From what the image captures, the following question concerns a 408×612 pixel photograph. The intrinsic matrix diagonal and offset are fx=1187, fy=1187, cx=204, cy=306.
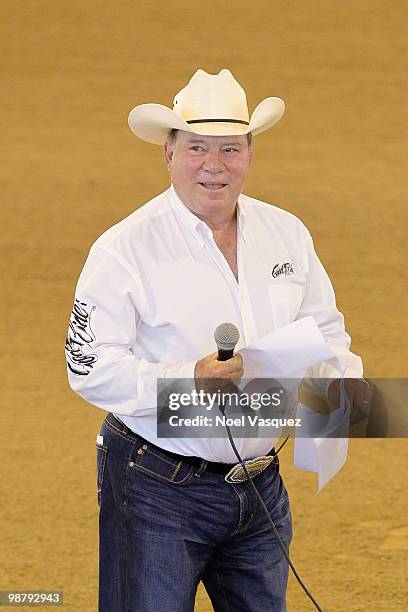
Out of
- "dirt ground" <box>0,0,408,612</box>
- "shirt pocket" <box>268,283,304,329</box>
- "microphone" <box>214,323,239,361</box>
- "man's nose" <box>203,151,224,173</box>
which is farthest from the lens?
"dirt ground" <box>0,0,408,612</box>

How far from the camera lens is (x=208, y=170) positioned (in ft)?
10.1

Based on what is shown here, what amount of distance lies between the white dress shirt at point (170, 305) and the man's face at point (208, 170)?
0.18 feet

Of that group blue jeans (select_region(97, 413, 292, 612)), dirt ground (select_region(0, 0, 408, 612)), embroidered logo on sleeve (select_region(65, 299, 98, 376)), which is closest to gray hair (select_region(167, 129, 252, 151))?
embroidered logo on sleeve (select_region(65, 299, 98, 376))

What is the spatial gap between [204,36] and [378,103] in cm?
171

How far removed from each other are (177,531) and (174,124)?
1.06 m

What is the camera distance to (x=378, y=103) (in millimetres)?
9695

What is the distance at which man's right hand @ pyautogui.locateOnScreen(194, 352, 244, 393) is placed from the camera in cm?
282

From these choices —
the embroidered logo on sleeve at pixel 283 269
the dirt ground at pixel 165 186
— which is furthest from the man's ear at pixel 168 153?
the dirt ground at pixel 165 186

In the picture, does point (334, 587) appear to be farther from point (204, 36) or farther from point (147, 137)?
point (204, 36)

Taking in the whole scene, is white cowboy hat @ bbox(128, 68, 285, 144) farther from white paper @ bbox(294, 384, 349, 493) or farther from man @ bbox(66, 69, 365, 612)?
white paper @ bbox(294, 384, 349, 493)

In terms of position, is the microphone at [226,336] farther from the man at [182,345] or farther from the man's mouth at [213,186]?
the man's mouth at [213,186]

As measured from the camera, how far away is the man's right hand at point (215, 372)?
111 inches

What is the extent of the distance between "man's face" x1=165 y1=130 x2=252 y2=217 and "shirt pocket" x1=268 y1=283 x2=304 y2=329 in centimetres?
26

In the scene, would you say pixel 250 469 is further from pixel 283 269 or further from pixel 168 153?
pixel 168 153
